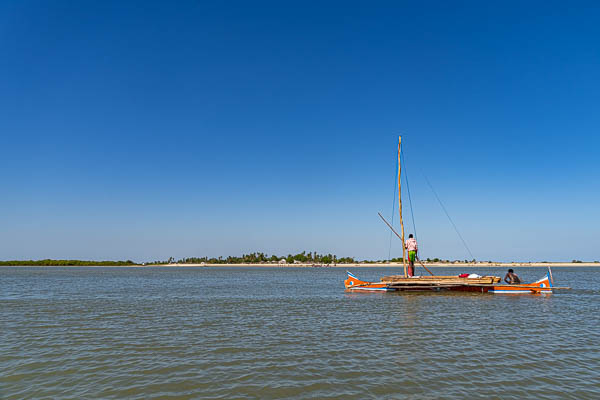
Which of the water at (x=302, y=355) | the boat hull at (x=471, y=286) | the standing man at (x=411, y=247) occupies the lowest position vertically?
the water at (x=302, y=355)

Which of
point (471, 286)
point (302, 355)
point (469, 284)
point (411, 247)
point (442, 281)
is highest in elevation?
point (411, 247)

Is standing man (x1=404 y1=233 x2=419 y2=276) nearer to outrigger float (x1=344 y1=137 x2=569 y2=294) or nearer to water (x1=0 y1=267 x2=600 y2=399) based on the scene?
outrigger float (x1=344 y1=137 x2=569 y2=294)

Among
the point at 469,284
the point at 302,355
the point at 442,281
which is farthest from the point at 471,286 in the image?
the point at 302,355

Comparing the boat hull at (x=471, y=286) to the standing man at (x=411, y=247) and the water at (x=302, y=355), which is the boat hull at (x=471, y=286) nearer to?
the standing man at (x=411, y=247)

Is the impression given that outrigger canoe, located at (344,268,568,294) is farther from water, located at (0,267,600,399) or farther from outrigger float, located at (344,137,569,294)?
water, located at (0,267,600,399)

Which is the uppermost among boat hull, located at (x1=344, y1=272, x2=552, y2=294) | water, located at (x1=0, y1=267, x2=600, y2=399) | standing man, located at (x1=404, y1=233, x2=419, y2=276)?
standing man, located at (x1=404, y1=233, x2=419, y2=276)

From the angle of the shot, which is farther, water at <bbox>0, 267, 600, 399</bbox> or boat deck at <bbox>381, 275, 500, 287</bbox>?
boat deck at <bbox>381, 275, 500, 287</bbox>

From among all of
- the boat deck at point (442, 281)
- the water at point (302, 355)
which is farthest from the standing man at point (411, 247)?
the water at point (302, 355)

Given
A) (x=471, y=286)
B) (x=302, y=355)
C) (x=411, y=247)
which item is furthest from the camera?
(x=471, y=286)

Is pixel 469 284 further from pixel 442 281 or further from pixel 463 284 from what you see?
pixel 442 281

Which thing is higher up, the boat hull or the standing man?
the standing man

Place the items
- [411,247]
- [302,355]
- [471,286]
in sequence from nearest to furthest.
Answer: [302,355], [411,247], [471,286]

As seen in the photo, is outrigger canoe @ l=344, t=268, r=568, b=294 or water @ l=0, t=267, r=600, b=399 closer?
water @ l=0, t=267, r=600, b=399

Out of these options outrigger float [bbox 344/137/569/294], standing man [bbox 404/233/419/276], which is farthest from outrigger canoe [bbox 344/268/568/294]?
standing man [bbox 404/233/419/276]
